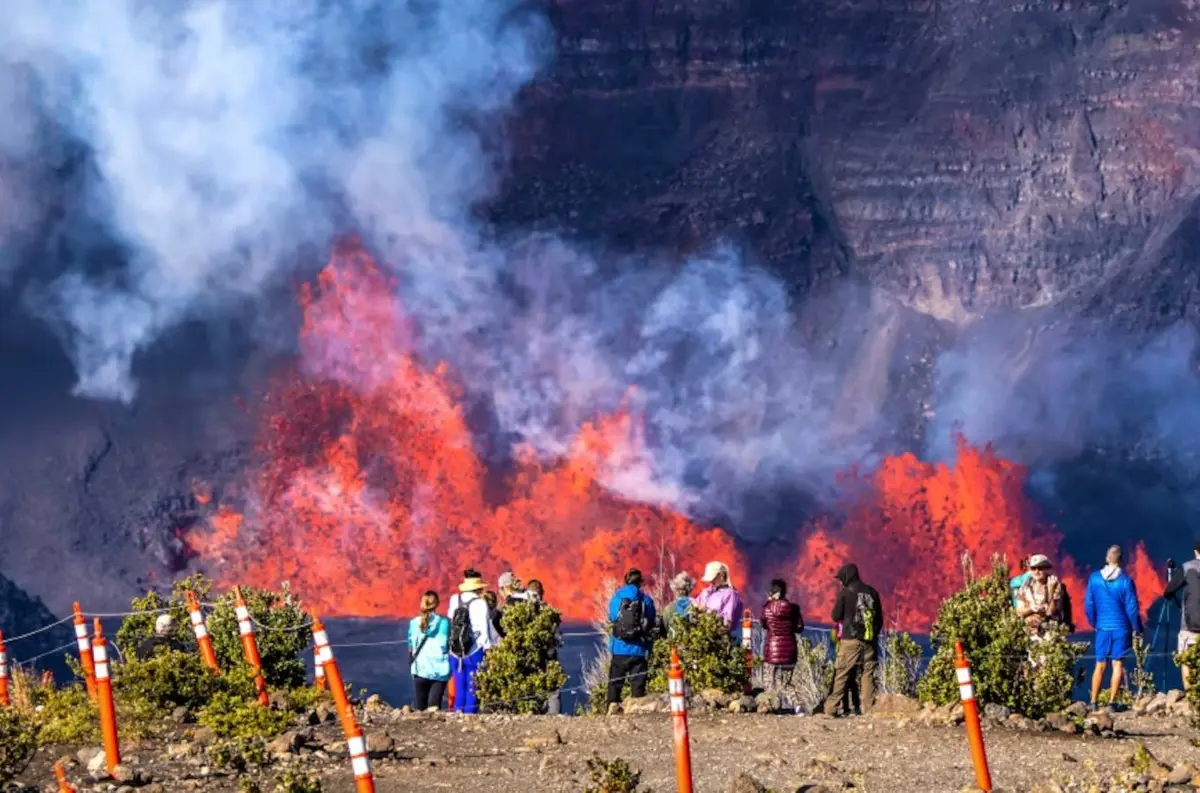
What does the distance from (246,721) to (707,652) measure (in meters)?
6.86

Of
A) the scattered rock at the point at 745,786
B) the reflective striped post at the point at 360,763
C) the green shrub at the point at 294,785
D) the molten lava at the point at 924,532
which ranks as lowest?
the scattered rock at the point at 745,786

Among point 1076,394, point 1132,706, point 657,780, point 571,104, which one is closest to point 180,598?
point 657,780

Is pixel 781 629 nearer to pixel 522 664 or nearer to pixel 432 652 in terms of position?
pixel 522 664

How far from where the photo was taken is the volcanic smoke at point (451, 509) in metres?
77.9

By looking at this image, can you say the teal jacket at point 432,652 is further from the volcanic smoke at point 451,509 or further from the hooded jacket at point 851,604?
the volcanic smoke at point 451,509

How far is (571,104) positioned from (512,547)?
23043 mm

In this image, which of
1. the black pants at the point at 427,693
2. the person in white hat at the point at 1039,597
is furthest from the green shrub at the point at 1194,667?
the black pants at the point at 427,693

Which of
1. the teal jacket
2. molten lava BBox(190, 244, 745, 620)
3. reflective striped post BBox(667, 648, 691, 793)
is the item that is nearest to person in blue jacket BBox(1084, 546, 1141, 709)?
the teal jacket

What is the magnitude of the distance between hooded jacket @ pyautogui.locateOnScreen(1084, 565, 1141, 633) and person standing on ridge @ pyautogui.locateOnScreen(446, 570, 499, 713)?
796cm

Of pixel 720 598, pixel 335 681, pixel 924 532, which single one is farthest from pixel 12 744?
pixel 924 532

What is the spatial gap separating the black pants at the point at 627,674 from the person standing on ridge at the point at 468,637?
1.71 metres

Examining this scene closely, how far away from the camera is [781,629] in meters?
25.5

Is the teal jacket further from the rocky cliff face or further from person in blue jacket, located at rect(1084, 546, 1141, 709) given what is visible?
the rocky cliff face

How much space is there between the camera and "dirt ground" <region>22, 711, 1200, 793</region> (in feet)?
64.5
